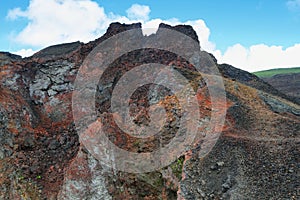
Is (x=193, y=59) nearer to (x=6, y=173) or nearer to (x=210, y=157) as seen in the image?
(x=210, y=157)

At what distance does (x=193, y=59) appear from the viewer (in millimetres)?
20266

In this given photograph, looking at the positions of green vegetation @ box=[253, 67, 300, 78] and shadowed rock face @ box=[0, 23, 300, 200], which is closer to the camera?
shadowed rock face @ box=[0, 23, 300, 200]

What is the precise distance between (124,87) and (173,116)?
6147 millimetres

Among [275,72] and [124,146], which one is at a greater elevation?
[275,72]

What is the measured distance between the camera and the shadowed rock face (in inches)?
405

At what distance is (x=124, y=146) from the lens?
14.2 m

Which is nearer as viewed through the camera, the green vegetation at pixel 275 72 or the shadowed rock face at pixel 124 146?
the shadowed rock face at pixel 124 146

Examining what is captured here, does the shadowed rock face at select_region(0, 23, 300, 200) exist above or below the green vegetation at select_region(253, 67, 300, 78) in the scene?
below

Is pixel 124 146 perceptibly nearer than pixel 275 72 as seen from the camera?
Yes

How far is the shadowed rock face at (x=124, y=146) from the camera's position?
33.8 ft

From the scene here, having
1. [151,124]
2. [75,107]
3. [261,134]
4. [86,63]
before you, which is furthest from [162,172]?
[86,63]

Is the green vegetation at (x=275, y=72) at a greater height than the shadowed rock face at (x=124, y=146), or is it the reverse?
the green vegetation at (x=275, y=72)

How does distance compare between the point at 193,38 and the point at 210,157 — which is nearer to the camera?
the point at 210,157

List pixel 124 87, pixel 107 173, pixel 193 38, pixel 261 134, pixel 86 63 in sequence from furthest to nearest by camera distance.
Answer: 1. pixel 193 38
2. pixel 86 63
3. pixel 124 87
4. pixel 107 173
5. pixel 261 134
